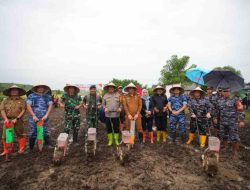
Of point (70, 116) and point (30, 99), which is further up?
point (30, 99)

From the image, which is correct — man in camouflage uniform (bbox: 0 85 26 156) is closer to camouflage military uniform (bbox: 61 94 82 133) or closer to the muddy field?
the muddy field

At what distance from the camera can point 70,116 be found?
240 inches

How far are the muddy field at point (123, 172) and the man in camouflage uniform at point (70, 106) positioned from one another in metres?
0.85

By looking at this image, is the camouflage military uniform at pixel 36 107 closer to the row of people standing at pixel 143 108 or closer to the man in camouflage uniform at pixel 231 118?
the row of people standing at pixel 143 108

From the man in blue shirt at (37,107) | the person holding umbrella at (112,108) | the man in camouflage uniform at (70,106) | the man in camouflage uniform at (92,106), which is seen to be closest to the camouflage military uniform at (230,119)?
the person holding umbrella at (112,108)

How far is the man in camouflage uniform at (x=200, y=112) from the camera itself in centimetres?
629

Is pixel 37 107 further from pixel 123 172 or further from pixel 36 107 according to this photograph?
pixel 123 172

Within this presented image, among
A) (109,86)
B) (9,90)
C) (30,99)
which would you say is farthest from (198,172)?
(9,90)

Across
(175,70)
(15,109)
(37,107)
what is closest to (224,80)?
(37,107)

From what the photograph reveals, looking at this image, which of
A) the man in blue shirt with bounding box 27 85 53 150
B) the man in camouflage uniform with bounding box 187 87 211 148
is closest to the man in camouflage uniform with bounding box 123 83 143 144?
the man in camouflage uniform with bounding box 187 87 211 148

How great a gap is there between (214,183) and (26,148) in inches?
216

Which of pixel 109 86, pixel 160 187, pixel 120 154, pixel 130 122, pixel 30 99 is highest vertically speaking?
pixel 109 86

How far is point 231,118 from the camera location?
19.6 ft

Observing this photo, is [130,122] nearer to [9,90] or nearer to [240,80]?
[9,90]
